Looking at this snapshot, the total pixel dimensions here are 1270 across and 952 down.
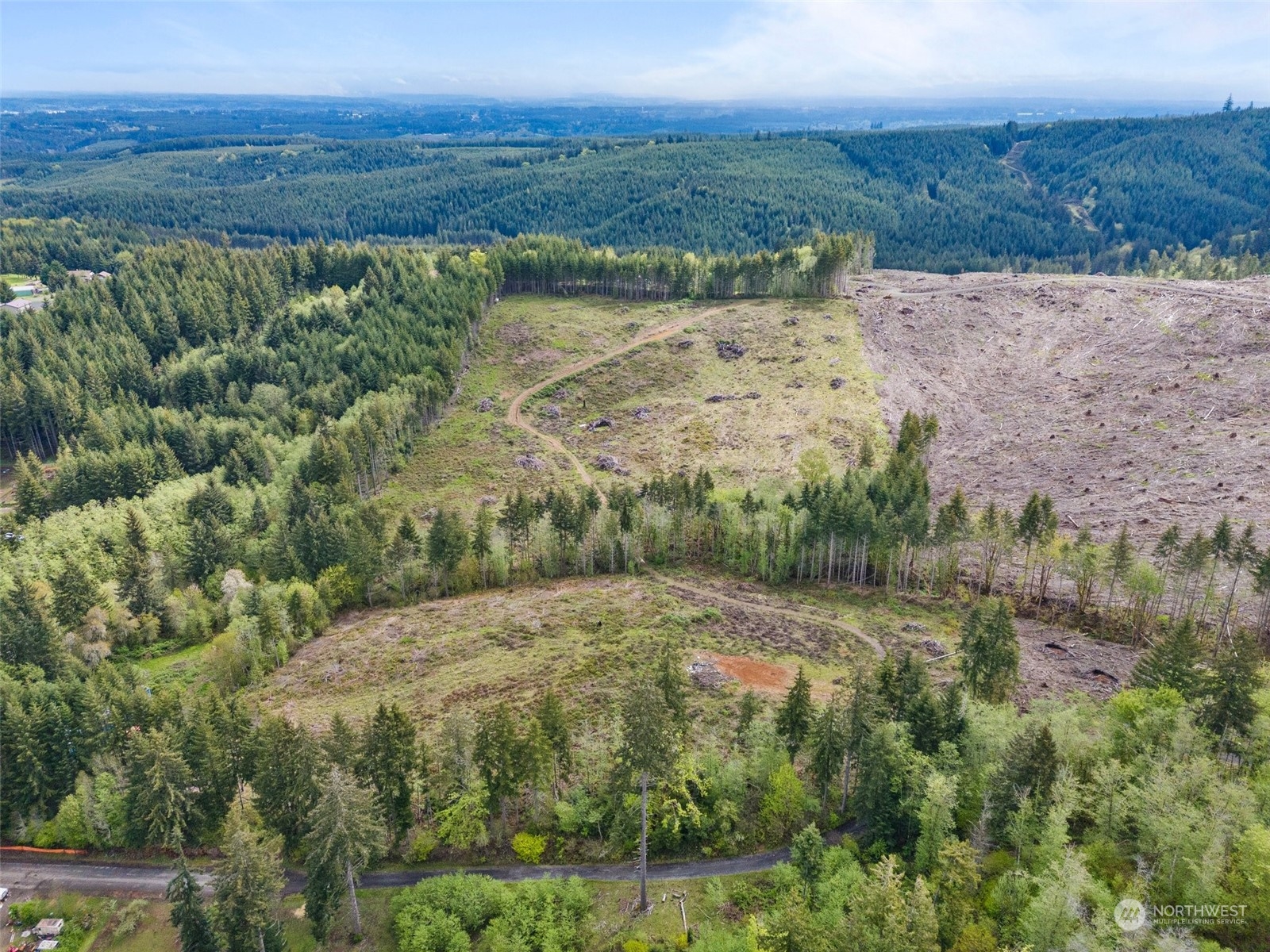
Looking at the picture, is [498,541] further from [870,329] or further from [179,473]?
[870,329]

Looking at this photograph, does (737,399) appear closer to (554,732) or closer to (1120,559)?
(1120,559)

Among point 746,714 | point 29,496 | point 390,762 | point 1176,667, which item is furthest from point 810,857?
point 29,496

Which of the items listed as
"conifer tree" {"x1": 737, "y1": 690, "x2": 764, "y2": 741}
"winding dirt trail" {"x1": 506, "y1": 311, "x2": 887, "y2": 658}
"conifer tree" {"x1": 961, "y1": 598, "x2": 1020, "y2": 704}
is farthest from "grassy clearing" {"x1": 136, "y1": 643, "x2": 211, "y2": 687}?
"conifer tree" {"x1": 961, "y1": 598, "x2": 1020, "y2": 704}

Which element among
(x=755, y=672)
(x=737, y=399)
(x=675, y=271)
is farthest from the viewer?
(x=675, y=271)

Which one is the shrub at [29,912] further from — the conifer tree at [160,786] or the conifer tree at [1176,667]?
the conifer tree at [1176,667]

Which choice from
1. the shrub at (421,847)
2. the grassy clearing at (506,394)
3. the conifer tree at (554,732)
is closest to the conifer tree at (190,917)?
the shrub at (421,847)

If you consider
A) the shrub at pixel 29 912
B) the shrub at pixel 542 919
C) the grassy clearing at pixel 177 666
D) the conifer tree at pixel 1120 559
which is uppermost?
the conifer tree at pixel 1120 559

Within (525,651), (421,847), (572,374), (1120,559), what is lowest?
(525,651)
